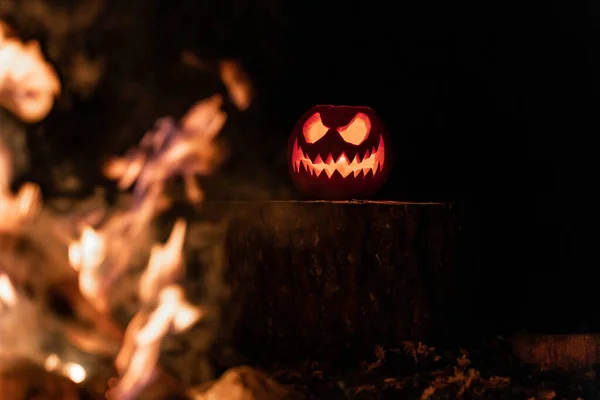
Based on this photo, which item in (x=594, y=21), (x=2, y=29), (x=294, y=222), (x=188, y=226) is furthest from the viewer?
(x=594, y=21)

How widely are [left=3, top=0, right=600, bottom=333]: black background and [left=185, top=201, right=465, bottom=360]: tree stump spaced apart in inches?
39.9

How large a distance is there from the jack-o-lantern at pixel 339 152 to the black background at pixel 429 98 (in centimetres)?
63

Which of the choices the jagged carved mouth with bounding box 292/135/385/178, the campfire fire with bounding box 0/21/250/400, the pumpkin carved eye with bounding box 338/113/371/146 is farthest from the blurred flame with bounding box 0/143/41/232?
the pumpkin carved eye with bounding box 338/113/371/146

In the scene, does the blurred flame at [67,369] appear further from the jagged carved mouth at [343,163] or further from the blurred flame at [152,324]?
the jagged carved mouth at [343,163]

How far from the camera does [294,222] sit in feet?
11.1

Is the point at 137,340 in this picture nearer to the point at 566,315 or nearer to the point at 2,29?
the point at 2,29

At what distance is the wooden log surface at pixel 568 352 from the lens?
3160 millimetres

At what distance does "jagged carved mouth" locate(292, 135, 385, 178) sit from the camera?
3.71 m

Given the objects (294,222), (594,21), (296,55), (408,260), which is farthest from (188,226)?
(594,21)

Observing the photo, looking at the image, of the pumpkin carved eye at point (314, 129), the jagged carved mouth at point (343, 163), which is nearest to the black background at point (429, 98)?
the jagged carved mouth at point (343, 163)

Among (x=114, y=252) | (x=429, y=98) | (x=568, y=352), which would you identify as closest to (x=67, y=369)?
(x=114, y=252)

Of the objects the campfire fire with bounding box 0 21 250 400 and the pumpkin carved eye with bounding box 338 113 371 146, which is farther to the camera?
the pumpkin carved eye with bounding box 338 113 371 146

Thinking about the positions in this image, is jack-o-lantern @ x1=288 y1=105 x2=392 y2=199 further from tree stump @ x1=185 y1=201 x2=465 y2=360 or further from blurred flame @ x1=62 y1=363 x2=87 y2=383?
blurred flame @ x1=62 y1=363 x2=87 y2=383

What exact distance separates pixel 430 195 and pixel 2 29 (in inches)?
104
